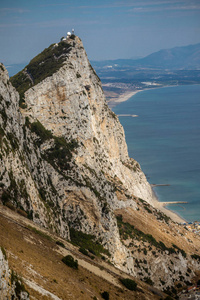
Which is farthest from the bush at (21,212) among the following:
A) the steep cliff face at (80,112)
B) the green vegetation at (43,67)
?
the green vegetation at (43,67)

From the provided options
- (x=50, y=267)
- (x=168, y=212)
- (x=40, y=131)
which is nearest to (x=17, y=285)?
(x=50, y=267)

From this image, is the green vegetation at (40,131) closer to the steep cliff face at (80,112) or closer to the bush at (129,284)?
the steep cliff face at (80,112)

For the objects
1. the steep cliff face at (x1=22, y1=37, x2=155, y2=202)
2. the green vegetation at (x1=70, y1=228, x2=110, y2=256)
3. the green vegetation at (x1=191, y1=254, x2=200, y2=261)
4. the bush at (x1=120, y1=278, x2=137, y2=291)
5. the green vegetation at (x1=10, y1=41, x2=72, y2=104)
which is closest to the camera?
the bush at (x1=120, y1=278, x2=137, y2=291)

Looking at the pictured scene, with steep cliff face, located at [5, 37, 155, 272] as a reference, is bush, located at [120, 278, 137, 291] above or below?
below

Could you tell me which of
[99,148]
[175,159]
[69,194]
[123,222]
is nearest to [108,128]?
[99,148]

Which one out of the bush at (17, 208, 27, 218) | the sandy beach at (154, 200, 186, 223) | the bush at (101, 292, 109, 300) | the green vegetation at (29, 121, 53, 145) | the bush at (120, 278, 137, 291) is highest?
the green vegetation at (29, 121, 53, 145)

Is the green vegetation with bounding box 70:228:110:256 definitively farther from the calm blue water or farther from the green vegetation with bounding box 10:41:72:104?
the calm blue water

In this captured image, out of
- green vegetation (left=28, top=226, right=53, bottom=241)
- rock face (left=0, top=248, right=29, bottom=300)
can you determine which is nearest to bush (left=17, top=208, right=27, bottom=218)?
green vegetation (left=28, top=226, right=53, bottom=241)
